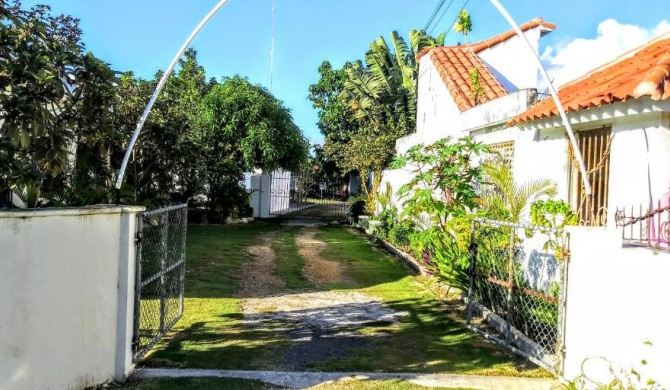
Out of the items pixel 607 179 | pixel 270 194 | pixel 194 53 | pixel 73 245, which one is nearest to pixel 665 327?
pixel 607 179

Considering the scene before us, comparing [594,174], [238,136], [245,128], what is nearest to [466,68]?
[594,174]

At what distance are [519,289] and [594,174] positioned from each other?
2003mm

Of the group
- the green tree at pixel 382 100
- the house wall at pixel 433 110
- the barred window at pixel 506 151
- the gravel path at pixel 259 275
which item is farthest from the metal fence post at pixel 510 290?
the green tree at pixel 382 100

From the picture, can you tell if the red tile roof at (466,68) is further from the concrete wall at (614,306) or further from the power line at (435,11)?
the concrete wall at (614,306)

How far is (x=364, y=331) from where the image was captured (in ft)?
22.5

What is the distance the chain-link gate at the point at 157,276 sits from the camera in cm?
520

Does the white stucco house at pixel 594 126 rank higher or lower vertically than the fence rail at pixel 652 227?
higher

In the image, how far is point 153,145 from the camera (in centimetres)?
1534

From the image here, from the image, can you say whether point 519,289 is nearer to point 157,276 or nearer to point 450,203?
point 450,203

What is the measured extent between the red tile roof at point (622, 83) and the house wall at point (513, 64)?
15.4ft

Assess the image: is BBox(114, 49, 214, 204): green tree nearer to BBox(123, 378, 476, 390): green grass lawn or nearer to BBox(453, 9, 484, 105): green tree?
BBox(453, 9, 484, 105): green tree

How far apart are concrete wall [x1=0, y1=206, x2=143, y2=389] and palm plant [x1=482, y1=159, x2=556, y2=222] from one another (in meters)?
5.59

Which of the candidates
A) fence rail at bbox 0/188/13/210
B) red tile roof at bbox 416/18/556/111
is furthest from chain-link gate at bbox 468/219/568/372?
fence rail at bbox 0/188/13/210

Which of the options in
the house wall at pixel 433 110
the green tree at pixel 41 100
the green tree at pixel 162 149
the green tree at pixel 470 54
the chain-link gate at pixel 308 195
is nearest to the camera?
the green tree at pixel 41 100
